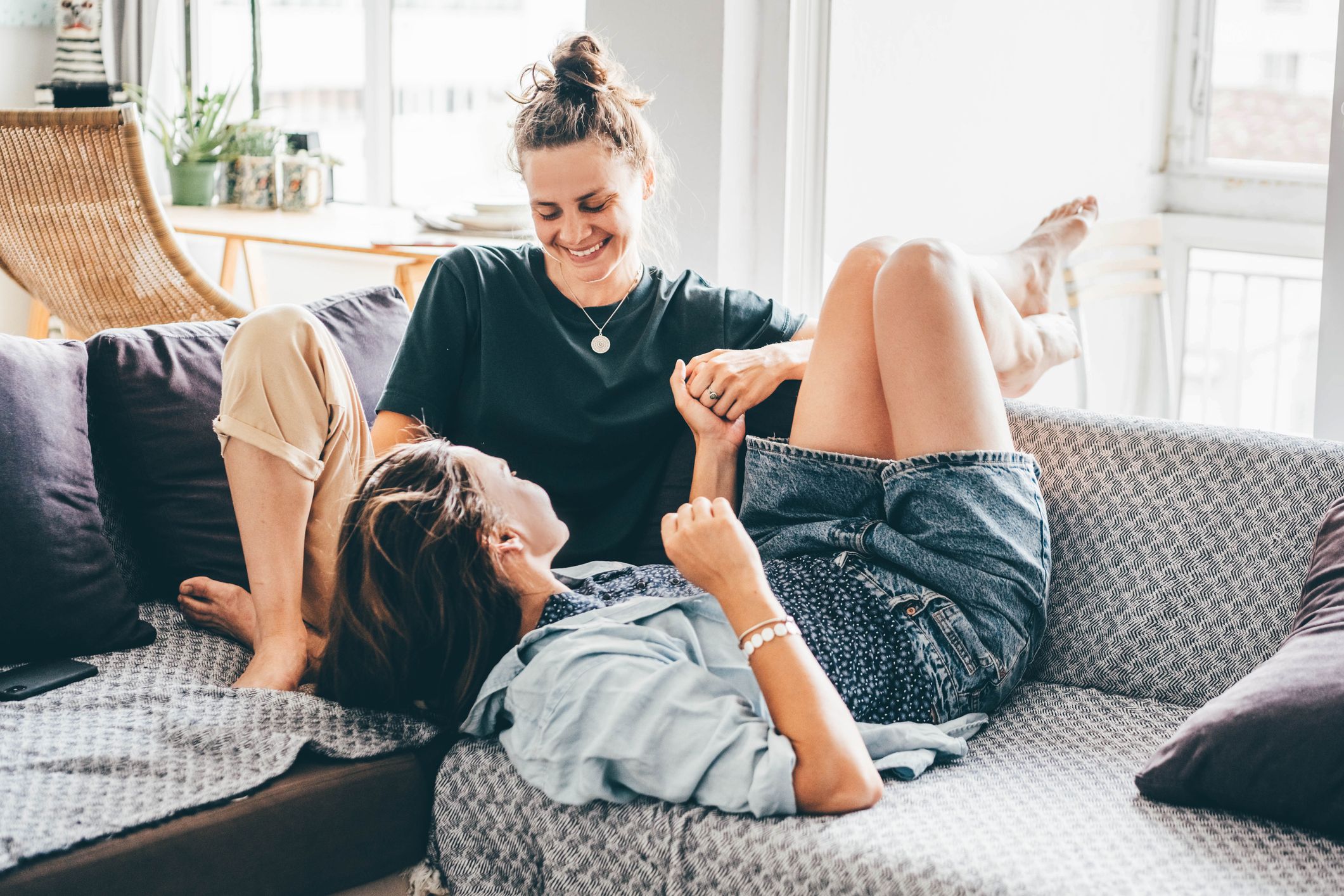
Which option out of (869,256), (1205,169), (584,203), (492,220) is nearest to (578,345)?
(584,203)

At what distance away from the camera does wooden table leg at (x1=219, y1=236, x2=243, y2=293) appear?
12.0ft

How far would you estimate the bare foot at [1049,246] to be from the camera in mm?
2061

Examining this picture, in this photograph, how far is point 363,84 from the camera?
14.4 feet

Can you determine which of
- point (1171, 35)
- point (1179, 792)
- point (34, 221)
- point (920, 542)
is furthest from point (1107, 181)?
point (34, 221)

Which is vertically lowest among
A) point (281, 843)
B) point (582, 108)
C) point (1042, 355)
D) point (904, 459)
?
point (281, 843)

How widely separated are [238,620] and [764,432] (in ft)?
2.58

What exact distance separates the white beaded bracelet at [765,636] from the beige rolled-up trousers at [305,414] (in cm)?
68

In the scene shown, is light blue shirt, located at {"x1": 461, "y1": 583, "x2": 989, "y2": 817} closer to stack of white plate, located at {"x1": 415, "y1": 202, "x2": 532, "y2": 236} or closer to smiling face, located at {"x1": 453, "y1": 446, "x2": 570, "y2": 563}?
smiling face, located at {"x1": 453, "y1": 446, "x2": 570, "y2": 563}

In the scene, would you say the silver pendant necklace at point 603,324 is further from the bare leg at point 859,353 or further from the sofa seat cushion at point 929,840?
the sofa seat cushion at point 929,840

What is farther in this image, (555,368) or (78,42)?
(78,42)

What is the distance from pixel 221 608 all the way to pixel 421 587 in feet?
1.61

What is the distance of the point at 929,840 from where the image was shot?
1164 millimetres

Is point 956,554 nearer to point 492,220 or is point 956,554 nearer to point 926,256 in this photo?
point 926,256

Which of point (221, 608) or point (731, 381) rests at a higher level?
point (731, 381)
